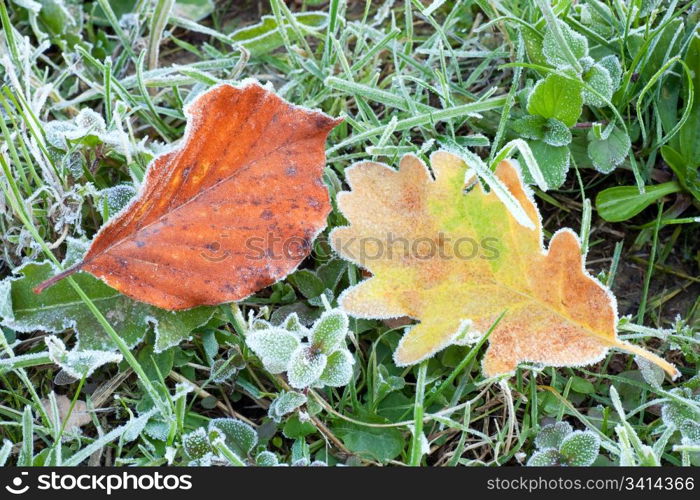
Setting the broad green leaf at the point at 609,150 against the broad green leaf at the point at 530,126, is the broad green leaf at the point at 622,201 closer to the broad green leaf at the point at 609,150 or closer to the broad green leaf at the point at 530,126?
the broad green leaf at the point at 609,150

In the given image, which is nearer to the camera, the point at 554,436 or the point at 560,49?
the point at 554,436

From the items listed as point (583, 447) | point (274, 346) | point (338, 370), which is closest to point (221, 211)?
point (274, 346)

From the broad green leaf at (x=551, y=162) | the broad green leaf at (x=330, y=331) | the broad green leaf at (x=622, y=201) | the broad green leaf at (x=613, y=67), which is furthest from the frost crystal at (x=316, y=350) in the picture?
the broad green leaf at (x=613, y=67)

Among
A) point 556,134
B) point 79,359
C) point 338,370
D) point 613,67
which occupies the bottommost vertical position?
point 338,370

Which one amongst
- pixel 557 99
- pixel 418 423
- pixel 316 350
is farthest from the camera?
pixel 557 99

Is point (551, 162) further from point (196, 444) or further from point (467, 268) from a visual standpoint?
point (196, 444)

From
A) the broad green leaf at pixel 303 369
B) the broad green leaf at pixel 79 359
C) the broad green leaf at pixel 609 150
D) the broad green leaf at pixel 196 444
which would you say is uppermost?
the broad green leaf at pixel 609 150

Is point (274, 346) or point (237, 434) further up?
point (274, 346)
